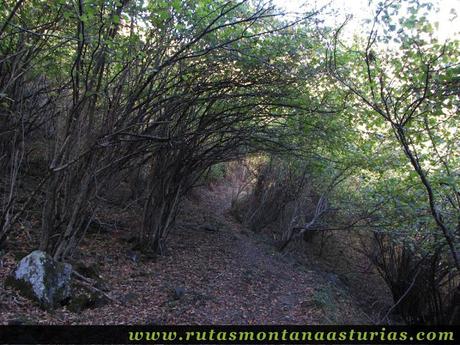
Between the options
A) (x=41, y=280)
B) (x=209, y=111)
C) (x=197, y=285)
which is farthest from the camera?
(x=209, y=111)

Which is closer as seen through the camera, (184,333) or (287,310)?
(184,333)

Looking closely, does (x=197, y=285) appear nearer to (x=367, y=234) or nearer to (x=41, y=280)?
(x=41, y=280)

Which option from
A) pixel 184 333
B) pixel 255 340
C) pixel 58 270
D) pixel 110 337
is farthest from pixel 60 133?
pixel 255 340

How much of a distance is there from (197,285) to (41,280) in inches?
110

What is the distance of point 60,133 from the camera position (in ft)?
16.0

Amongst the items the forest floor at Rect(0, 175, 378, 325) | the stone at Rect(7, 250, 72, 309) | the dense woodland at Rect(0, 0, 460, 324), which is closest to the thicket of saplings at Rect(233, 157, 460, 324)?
the dense woodland at Rect(0, 0, 460, 324)

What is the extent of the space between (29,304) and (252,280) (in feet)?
14.4

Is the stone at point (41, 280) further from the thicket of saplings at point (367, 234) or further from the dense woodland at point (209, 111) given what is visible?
the thicket of saplings at point (367, 234)

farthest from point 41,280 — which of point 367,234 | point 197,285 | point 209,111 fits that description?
point 367,234

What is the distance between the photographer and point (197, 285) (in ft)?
20.8

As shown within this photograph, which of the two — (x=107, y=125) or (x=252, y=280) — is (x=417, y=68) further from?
(x=252, y=280)

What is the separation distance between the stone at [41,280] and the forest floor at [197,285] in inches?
3.9

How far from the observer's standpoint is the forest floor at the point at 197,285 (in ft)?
14.9

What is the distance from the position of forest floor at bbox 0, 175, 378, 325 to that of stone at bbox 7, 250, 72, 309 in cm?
10
